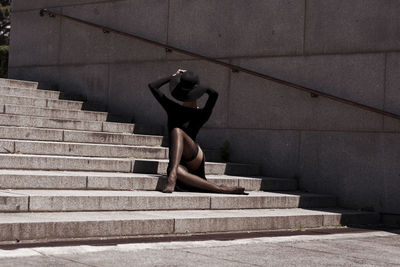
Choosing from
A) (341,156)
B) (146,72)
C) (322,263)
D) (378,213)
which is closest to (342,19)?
(341,156)

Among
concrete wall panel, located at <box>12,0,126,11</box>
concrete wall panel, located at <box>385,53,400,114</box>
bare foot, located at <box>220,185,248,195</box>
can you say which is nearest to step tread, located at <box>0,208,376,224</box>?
bare foot, located at <box>220,185,248,195</box>

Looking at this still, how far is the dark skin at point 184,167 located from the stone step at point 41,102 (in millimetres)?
3263

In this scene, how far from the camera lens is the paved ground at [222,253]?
17.5 ft

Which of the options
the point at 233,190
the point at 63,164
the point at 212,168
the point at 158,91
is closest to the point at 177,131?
the point at 158,91

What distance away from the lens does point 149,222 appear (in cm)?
691

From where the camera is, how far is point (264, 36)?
1098 cm

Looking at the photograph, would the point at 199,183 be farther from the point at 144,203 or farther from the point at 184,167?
the point at 144,203

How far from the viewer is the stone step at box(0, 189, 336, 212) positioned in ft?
22.4

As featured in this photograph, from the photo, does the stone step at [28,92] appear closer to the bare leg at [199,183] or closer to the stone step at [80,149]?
the stone step at [80,149]

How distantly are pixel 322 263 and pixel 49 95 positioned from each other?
24.4 feet

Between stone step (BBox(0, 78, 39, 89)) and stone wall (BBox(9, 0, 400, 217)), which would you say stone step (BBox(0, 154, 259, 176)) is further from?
stone step (BBox(0, 78, 39, 89))

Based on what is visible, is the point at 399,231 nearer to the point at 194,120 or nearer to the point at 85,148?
the point at 194,120

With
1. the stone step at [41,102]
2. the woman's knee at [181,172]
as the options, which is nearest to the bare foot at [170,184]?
the woman's knee at [181,172]

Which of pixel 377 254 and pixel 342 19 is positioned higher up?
pixel 342 19
